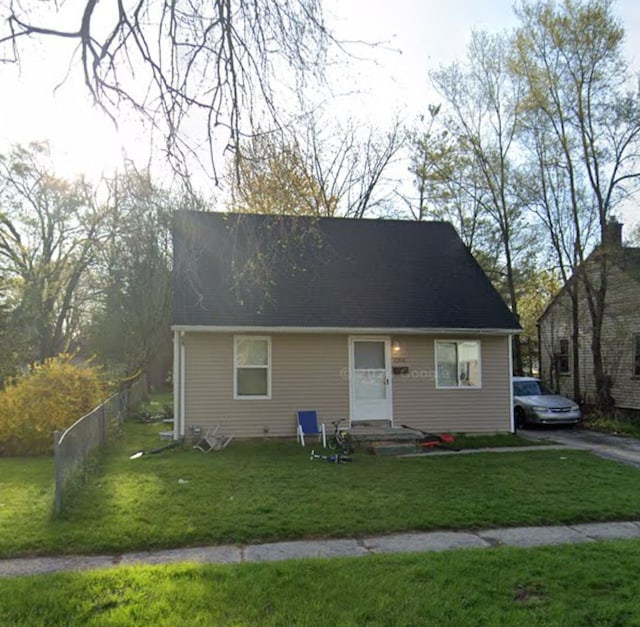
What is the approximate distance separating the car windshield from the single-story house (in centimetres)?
407

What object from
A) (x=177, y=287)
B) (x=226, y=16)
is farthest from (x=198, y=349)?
(x=226, y=16)

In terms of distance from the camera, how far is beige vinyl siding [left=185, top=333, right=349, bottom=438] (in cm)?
1248

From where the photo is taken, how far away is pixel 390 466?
9.96 metres

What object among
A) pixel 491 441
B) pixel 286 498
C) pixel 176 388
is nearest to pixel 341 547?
pixel 286 498

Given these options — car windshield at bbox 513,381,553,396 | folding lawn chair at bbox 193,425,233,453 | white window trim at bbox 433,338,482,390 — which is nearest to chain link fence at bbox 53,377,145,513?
folding lawn chair at bbox 193,425,233,453

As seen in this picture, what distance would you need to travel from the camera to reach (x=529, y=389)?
17938 mm

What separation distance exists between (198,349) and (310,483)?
5.08 metres

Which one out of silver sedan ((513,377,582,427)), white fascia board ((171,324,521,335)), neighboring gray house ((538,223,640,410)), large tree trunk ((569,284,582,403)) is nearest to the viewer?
white fascia board ((171,324,521,335))

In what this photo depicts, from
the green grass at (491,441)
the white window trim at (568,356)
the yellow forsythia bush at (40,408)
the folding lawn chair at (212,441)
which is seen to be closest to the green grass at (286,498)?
the folding lawn chair at (212,441)

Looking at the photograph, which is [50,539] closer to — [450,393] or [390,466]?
[390,466]

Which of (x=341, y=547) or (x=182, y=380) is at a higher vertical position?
(x=182, y=380)

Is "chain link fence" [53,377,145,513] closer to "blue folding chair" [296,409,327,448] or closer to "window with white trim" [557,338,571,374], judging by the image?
"blue folding chair" [296,409,327,448]

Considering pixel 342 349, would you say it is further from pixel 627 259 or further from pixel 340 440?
pixel 627 259

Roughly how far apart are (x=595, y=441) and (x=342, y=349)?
6746mm
